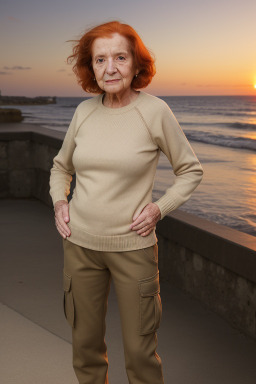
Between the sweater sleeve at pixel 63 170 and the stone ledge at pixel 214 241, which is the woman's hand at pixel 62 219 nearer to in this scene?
the sweater sleeve at pixel 63 170

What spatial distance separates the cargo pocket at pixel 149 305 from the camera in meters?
1.91

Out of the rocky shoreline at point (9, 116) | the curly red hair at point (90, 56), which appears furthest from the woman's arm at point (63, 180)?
the rocky shoreline at point (9, 116)

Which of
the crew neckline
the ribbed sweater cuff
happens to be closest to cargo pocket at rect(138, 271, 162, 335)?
the ribbed sweater cuff

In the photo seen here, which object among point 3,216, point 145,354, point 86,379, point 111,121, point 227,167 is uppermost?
point 111,121

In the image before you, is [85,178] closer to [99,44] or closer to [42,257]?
[99,44]

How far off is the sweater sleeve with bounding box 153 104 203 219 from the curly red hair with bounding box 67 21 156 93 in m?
0.16

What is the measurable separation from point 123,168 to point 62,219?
321mm

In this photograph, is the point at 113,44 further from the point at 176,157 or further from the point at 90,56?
the point at 176,157

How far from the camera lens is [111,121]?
191 centimetres

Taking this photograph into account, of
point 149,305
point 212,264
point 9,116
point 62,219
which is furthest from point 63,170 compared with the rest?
point 9,116

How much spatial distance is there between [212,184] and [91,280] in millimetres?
7901

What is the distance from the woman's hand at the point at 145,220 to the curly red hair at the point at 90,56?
444mm

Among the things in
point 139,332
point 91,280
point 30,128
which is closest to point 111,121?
point 91,280

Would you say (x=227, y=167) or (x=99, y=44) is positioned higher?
(x=99, y=44)
